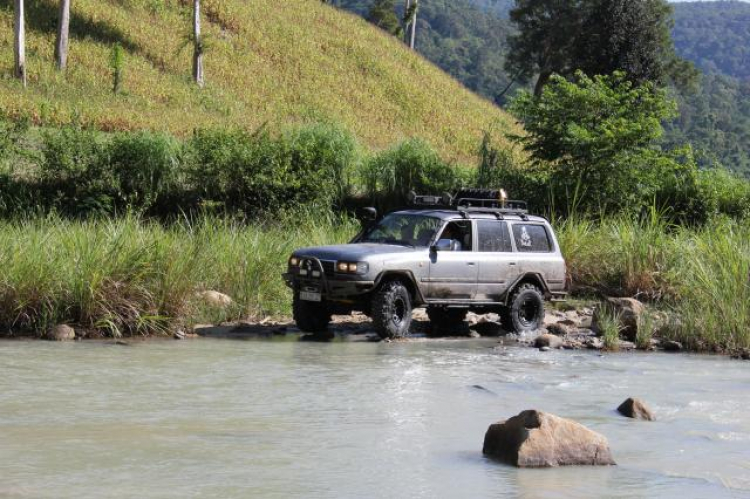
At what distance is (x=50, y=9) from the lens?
179ft

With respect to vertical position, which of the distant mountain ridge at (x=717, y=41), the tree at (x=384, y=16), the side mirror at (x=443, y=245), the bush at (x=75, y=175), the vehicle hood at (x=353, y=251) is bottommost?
the vehicle hood at (x=353, y=251)

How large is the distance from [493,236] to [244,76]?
143 ft

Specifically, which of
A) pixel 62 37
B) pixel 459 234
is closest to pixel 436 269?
pixel 459 234

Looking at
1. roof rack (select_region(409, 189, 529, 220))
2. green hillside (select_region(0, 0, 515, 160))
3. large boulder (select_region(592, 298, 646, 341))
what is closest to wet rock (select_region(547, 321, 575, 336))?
large boulder (select_region(592, 298, 646, 341))

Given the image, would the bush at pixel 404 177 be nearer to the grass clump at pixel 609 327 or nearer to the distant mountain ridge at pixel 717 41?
the grass clump at pixel 609 327

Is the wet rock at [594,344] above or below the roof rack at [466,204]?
below

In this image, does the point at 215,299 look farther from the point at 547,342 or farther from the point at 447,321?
the point at 547,342

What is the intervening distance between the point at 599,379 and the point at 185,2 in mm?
54797

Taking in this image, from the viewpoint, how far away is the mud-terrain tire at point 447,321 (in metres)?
17.8

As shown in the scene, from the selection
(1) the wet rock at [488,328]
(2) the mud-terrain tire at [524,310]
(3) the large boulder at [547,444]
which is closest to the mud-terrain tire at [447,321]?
(1) the wet rock at [488,328]

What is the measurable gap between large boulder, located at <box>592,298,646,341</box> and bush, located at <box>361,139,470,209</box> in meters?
9.61

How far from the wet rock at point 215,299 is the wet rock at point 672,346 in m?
6.43

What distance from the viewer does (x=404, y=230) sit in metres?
16.7

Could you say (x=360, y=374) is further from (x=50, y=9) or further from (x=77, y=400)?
(x=50, y=9)
